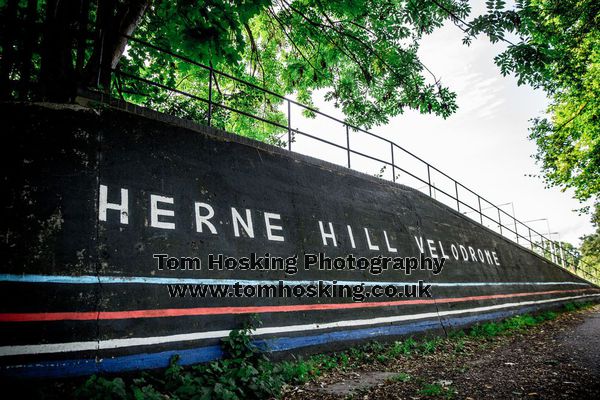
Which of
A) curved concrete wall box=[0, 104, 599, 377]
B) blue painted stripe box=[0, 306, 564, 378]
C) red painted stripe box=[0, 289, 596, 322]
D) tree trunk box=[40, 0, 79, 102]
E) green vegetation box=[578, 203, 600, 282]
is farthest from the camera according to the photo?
green vegetation box=[578, 203, 600, 282]

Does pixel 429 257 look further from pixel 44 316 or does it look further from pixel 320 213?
pixel 44 316

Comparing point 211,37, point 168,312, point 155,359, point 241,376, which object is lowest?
point 241,376

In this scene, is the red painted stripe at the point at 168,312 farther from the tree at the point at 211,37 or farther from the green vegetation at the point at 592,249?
the green vegetation at the point at 592,249

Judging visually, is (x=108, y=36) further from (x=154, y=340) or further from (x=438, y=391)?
(x=438, y=391)

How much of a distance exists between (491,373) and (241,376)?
4188 millimetres

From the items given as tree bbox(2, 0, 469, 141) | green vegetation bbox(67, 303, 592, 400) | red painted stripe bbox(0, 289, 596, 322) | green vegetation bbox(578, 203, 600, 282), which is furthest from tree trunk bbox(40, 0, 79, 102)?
green vegetation bbox(578, 203, 600, 282)

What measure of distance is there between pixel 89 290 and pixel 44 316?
0.49m

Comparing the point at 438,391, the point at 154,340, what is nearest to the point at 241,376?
the point at 154,340

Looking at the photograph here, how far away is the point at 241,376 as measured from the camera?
13.9 feet

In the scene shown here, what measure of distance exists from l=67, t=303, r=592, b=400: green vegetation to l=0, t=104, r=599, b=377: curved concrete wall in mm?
Answer: 215

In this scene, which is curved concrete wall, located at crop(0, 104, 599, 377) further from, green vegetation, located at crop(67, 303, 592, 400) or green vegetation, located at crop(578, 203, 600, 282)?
green vegetation, located at crop(578, 203, 600, 282)

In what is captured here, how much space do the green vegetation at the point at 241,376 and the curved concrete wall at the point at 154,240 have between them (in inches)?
8.5

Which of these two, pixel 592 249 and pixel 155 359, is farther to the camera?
pixel 592 249

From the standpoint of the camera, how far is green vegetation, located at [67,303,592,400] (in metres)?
3.49
